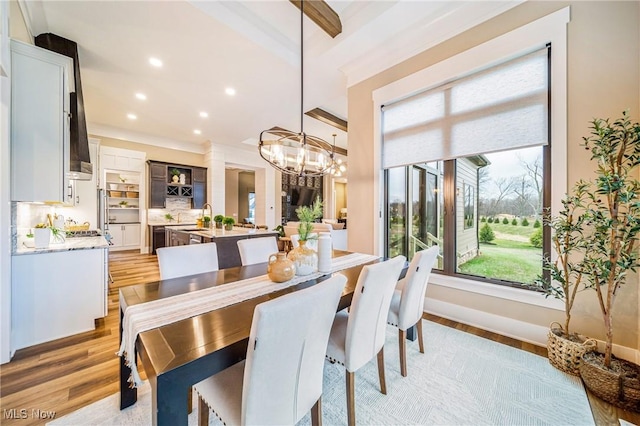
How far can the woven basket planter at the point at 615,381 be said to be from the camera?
1.44 metres

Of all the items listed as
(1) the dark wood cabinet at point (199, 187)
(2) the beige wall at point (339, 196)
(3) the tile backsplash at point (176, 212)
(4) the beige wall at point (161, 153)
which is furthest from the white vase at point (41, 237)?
(2) the beige wall at point (339, 196)

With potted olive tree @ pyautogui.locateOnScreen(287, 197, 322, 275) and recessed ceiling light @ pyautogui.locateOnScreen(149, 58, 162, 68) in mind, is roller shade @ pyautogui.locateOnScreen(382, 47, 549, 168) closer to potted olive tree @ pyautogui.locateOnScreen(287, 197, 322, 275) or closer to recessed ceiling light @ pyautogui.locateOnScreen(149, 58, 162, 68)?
potted olive tree @ pyautogui.locateOnScreen(287, 197, 322, 275)

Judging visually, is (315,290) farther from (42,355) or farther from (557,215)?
(42,355)

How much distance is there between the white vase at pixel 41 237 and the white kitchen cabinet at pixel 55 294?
0.74 ft

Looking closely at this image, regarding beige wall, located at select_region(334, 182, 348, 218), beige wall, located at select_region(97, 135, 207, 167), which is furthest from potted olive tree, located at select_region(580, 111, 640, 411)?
beige wall, located at select_region(334, 182, 348, 218)

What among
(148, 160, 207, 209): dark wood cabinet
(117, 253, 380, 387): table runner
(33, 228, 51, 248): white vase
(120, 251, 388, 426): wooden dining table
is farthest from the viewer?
(148, 160, 207, 209): dark wood cabinet

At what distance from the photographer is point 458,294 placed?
8.51 ft

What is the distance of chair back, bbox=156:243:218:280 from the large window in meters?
2.32

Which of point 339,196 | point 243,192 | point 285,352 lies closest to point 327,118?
point 285,352

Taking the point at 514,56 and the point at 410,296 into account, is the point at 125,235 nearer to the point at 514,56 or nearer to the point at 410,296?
the point at 410,296

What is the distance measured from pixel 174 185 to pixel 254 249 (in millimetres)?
5752

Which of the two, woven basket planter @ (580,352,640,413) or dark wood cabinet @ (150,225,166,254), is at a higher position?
dark wood cabinet @ (150,225,166,254)

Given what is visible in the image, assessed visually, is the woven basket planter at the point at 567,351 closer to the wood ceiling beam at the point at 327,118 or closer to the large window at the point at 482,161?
the large window at the point at 482,161

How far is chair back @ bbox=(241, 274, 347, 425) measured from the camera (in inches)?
31.2
